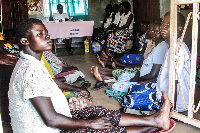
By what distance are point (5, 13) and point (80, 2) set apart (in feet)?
8.89

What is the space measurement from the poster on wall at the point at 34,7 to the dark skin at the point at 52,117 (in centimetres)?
713

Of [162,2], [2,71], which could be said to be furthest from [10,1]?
[2,71]

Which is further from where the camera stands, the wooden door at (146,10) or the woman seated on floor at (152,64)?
the wooden door at (146,10)

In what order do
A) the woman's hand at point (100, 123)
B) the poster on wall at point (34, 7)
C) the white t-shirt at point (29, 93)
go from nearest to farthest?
the white t-shirt at point (29, 93) → the woman's hand at point (100, 123) → the poster on wall at point (34, 7)

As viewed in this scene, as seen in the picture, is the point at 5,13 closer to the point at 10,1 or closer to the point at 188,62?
the point at 10,1

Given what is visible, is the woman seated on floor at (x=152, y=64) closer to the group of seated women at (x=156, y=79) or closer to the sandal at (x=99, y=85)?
the group of seated women at (x=156, y=79)

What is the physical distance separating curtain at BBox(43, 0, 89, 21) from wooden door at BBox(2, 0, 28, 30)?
786mm

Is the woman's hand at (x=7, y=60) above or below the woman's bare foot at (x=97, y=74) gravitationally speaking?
above

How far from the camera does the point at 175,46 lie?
2.26m

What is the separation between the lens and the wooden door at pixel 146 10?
558 cm

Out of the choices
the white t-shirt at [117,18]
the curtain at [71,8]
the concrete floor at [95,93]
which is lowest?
the concrete floor at [95,93]

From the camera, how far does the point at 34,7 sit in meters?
8.28

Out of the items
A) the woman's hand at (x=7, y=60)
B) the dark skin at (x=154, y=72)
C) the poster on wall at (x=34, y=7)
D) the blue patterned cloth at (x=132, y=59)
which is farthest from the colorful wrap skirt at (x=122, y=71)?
the poster on wall at (x=34, y=7)

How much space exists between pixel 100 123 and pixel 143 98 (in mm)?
1108
